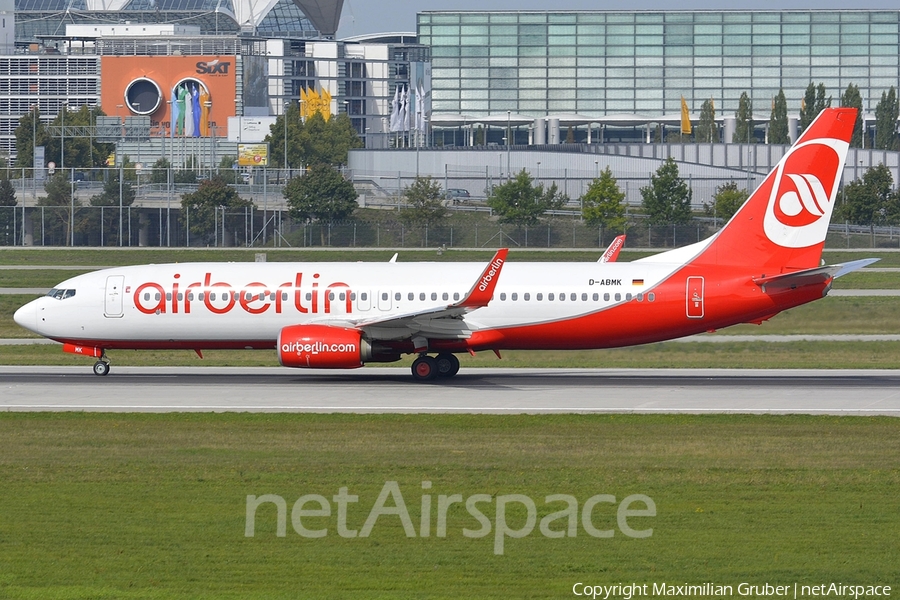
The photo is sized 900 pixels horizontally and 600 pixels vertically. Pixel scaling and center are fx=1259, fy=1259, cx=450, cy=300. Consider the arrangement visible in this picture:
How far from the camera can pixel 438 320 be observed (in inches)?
1407

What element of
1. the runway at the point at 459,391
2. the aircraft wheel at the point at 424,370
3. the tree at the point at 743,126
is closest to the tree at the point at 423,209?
the runway at the point at 459,391

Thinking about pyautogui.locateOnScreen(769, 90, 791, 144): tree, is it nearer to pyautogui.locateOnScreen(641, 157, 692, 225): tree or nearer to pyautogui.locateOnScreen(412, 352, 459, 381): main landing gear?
pyautogui.locateOnScreen(641, 157, 692, 225): tree

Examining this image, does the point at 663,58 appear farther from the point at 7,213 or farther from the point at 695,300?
the point at 695,300

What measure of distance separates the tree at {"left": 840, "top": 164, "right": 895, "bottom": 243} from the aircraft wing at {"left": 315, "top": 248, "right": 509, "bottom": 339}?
6877cm

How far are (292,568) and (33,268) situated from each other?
6622 cm

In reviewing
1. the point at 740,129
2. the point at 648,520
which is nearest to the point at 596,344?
the point at 648,520

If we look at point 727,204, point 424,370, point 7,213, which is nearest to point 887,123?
point 727,204

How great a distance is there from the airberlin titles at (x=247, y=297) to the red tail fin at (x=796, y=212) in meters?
10.8

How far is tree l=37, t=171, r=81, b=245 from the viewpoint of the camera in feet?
327

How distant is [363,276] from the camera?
37.2 meters

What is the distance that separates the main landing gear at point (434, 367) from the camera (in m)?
36.7

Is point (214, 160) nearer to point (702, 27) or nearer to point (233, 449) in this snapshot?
point (702, 27)

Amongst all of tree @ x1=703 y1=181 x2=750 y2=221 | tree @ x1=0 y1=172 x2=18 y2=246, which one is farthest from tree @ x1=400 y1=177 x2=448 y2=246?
tree @ x1=0 y1=172 x2=18 y2=246

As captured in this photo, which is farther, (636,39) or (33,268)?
(636,39)
